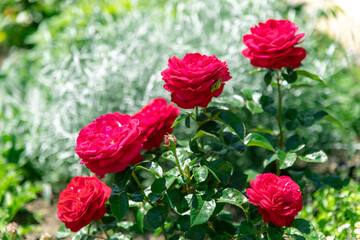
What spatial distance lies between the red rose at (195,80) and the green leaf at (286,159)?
413 millimetres

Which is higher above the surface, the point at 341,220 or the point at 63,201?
the point at 63,201

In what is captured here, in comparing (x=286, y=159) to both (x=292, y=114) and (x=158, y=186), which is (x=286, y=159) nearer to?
(x=292, y=114)

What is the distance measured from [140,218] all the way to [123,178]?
0.24m

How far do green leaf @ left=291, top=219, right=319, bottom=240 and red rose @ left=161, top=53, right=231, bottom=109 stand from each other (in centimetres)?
50

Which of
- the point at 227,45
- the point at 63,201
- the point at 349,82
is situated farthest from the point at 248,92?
the point at 349,82

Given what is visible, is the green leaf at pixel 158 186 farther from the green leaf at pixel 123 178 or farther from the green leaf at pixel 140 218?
the green leaf at pixel 140 218

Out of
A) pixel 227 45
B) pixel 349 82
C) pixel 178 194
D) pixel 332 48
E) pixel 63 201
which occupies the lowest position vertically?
pixel 349 82

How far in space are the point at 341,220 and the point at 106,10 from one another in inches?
95.8

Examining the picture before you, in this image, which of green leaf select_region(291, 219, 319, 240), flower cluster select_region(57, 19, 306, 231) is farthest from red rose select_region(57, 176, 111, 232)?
green leaf select_region(291, 219, 319, 240)

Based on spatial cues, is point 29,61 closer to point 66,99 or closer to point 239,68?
point 66,99

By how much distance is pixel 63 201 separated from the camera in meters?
1.23

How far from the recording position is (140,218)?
4.63 ft

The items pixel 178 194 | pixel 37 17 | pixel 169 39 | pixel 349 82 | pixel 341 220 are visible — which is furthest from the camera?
pixel 37 17

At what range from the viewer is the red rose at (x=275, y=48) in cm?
135
